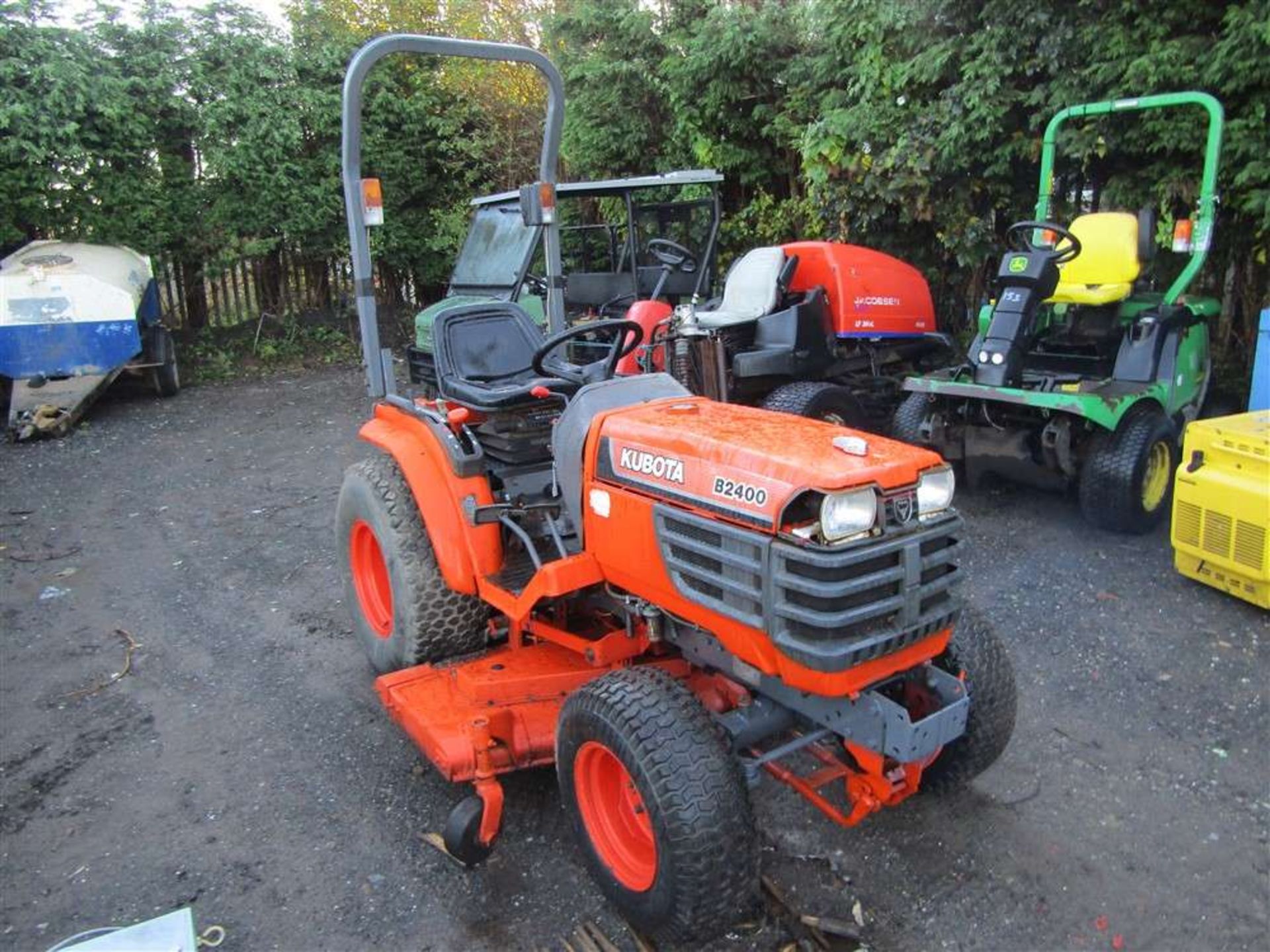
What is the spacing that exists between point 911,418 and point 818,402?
564mm

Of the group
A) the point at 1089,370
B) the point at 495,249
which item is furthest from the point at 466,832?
the point at 495,249

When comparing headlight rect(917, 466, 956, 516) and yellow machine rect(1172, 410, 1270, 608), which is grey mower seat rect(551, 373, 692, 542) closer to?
headlight rect(917, 466, 956, 516)

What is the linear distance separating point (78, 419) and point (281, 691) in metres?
5.34

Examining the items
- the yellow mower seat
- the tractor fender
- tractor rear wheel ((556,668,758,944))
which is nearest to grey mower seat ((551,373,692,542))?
the tractor fender

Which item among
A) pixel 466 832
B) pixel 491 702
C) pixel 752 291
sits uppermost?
pixel 752 291

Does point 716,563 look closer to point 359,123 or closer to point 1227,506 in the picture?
point 359,123

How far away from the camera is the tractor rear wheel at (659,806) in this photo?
2055mm

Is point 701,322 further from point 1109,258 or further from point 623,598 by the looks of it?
point 623,598

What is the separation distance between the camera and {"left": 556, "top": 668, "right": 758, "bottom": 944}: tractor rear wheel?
205 centimetres

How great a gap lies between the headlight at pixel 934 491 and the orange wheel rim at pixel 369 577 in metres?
2.12

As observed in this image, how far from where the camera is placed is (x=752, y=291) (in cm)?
575

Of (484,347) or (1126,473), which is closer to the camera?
(484,347)

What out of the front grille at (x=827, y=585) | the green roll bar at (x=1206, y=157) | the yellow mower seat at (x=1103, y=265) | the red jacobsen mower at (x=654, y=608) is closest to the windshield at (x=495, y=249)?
the yellow mower seat at (x=1103, y=265)

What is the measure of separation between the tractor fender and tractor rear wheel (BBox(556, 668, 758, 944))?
27.6 inches
